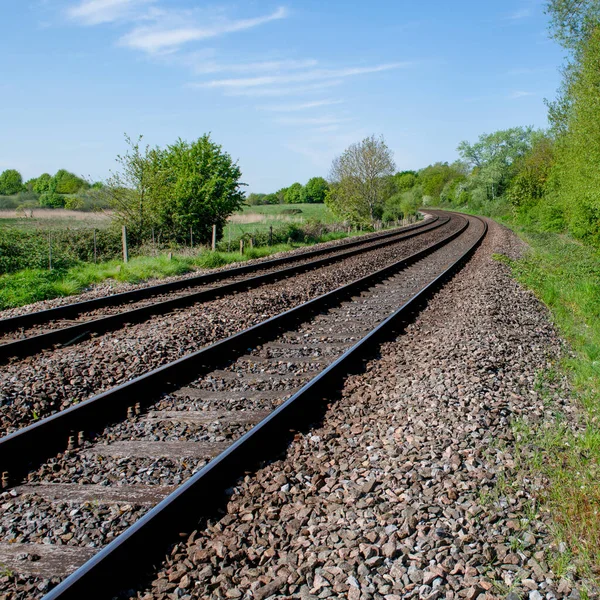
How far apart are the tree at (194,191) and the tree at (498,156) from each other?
6084 centimetres

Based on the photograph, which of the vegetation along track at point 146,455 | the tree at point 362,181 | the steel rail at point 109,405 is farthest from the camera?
the tree at point 362,181

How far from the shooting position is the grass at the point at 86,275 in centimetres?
1205

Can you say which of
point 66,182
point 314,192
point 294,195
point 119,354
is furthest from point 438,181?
point 119,354

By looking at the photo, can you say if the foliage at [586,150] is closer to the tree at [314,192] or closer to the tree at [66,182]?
the tree at [66,182]

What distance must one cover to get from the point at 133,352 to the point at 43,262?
1069cm

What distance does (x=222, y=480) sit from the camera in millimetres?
3984

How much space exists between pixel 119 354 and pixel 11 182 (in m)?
92.8

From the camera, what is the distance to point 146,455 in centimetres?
444

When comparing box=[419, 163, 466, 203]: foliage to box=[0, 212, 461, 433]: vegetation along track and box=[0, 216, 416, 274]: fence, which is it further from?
box=[0, 212, 461, 433]: vegetation along track

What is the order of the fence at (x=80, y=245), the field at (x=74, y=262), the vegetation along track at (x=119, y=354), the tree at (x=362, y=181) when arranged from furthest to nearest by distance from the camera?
the tree at (x=362, y=181), the fence at (x=80, y=245), the field at (x=74, y=262), the vegetation along track at (x=119, y=354)

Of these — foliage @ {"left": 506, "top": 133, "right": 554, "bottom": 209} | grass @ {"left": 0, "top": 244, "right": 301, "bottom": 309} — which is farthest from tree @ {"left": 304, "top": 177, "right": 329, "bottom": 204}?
grass @ {"left": 0, "top": 244, "right": 301, "bottom": 309}

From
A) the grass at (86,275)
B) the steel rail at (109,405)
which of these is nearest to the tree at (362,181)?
the grass at (86,275)

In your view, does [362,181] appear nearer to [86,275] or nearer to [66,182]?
[86,275]

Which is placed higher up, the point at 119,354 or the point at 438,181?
the point at 438,181
